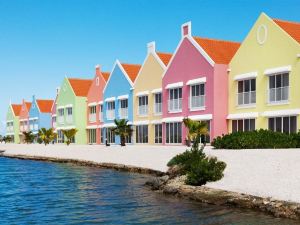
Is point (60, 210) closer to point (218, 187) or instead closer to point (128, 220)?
point (128, 220)

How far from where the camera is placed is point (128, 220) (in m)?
15.5

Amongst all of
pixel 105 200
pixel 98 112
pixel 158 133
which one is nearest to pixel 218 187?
pixel 105 200

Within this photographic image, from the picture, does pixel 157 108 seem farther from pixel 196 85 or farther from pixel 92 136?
pixel 92 136

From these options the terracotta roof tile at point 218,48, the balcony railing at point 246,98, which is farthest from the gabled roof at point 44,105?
the balcony railing at point 246,98

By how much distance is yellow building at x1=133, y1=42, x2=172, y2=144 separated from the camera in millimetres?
49188

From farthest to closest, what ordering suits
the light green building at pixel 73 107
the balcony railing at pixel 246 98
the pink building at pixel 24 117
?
1. the pink building at pixel 24 117
2. the light green building at pixel 73 107
3. the balcony railing at pixel 246 98

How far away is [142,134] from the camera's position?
5178 cm

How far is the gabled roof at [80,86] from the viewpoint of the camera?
69500mm

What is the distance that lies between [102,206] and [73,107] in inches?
2038

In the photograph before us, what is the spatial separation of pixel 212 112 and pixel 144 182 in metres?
16.8

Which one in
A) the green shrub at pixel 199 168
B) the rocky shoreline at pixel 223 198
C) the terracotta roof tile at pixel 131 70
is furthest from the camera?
the terracotta roof tile at pixel 131 70

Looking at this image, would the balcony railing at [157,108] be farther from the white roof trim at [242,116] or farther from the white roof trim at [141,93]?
the white roof trim at [242,116]

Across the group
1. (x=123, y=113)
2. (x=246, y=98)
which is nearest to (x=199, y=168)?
(x=246, y=98)

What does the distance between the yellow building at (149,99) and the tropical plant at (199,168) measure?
916 inches
